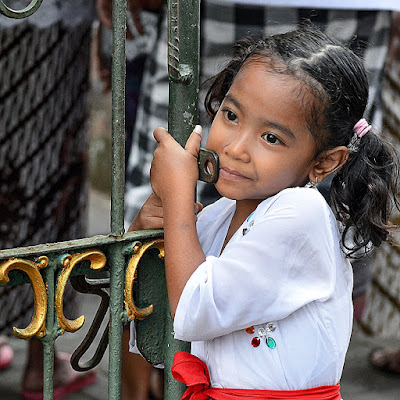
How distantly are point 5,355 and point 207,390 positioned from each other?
1.86m

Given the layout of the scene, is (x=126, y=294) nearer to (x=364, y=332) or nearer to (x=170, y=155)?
(x=170, y=155)

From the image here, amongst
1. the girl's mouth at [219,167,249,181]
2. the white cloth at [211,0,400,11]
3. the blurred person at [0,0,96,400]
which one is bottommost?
the girl's mouth at [219,167,249,181]

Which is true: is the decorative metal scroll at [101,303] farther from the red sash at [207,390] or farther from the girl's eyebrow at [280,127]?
the girl's eyebrow at [280,127]

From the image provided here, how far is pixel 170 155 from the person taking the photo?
4.35 ft

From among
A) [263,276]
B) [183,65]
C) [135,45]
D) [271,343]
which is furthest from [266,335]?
[135,45]

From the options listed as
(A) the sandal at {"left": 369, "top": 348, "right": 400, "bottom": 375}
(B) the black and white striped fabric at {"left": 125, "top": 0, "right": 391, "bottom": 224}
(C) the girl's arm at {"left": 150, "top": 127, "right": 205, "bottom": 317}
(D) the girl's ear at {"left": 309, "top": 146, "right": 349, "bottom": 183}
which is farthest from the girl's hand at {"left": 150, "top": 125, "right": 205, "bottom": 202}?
(A) the sandal at {"left": 369, "top": 348, "right": 400, "bottom": 375}

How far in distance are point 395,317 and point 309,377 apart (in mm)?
1859

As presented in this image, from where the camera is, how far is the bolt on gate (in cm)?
120

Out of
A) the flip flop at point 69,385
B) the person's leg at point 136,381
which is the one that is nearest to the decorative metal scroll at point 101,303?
the person's leg at point 136,381

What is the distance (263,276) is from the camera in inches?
49.7

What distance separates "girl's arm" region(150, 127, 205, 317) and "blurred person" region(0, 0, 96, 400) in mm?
1387

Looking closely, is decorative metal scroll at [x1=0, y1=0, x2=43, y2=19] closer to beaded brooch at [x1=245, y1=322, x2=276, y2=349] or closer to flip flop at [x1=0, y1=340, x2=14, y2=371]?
beaded brooch at [x1=245, y1=322, x2=276, y2=349]

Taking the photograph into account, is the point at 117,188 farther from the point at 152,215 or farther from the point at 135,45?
the point at 135,45

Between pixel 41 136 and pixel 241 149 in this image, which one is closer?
pixel 241 149
